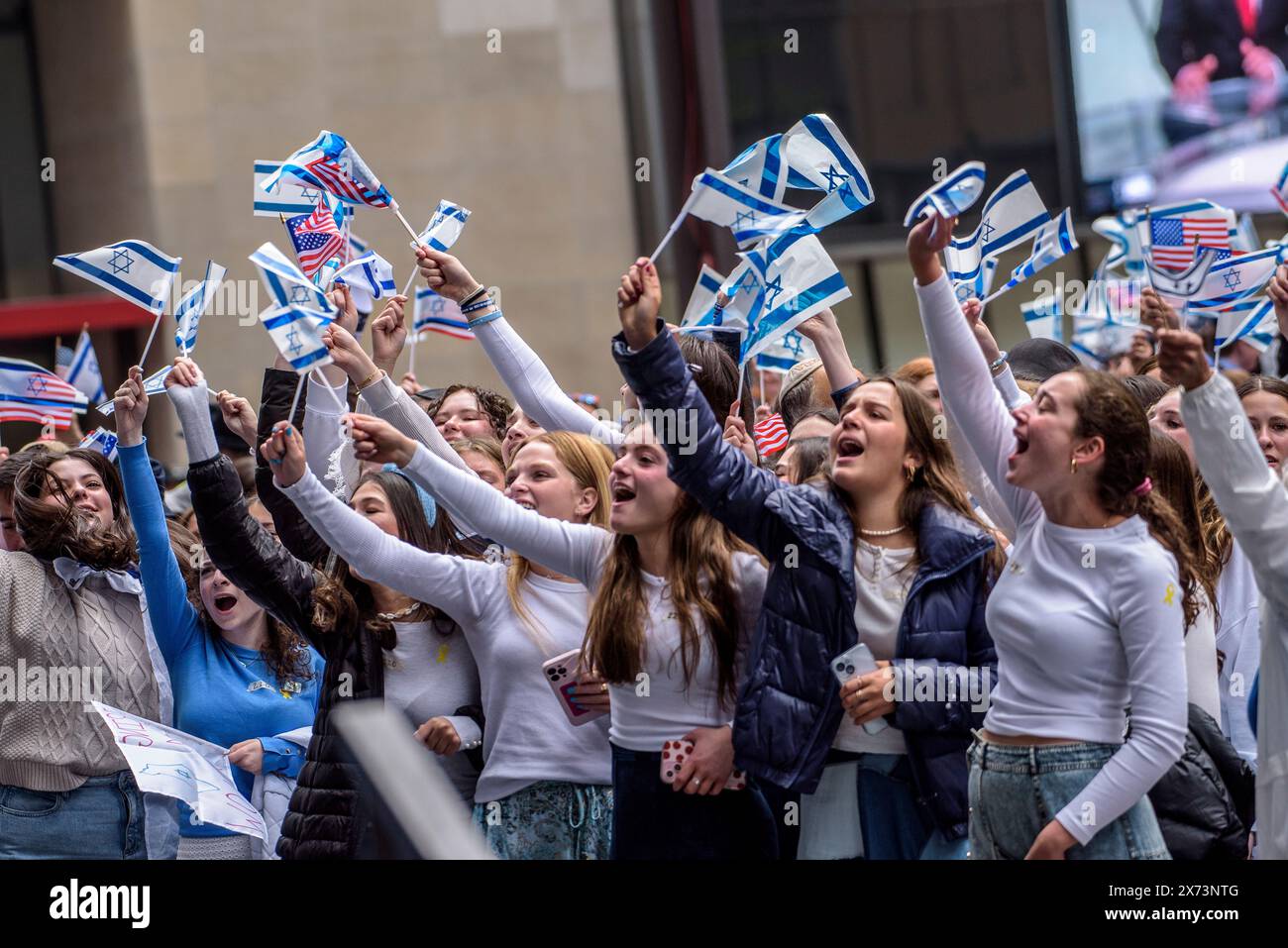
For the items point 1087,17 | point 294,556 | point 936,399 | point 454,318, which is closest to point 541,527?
point 294,556

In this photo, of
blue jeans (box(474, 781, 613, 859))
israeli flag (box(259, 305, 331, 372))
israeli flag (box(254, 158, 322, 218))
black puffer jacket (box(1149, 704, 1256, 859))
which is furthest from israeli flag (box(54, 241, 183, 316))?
black puffer jacket (box(1149, 704, 1256, 859))

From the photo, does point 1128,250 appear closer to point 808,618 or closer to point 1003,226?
point 1003,226

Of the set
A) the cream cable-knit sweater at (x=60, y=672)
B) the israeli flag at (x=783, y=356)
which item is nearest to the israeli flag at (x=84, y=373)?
the cream cable-knit sweater at (x=60, y=672)

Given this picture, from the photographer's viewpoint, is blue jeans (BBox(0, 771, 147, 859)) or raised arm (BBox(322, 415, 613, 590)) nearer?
raised arm (BBox(322, 415, 613, 590))

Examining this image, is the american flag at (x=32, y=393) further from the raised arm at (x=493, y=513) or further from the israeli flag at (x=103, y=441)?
the raised arm at (x=493, y=513)

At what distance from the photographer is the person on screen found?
15367mm

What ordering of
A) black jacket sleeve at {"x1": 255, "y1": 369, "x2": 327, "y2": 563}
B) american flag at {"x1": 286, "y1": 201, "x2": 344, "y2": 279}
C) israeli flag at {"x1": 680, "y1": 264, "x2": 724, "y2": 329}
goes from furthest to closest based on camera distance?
israeli flag at {"x1": 680, "y1": 264, "x2": 724, "y2": 329} < american flag at {"x1": 286, "y1": 201, "x2": 344, "y2": 279} < black jacket sleeve at {"x1": 255, "y1": 369, "x2": 327, "y2": 563}

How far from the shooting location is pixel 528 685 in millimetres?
4453

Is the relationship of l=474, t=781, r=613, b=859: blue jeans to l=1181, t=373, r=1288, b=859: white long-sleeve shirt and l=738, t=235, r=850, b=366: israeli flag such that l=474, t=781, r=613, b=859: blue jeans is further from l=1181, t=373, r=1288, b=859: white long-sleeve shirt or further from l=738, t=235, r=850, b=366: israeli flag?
l=1181, t=373, r=1288, b=859: white long-sleeve shirt

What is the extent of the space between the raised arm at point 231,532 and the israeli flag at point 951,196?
1.87m

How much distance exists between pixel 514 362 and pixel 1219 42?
1219 cm

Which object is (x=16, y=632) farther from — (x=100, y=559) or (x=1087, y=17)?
(x=1087, y=17)

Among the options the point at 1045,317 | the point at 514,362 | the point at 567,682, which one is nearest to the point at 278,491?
the point at 514,362

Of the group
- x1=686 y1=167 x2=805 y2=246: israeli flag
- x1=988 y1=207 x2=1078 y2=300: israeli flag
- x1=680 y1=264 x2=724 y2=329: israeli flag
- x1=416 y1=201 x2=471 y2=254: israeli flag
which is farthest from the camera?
x1=680 y1=264 x2=724 y2=329: israeli flag
